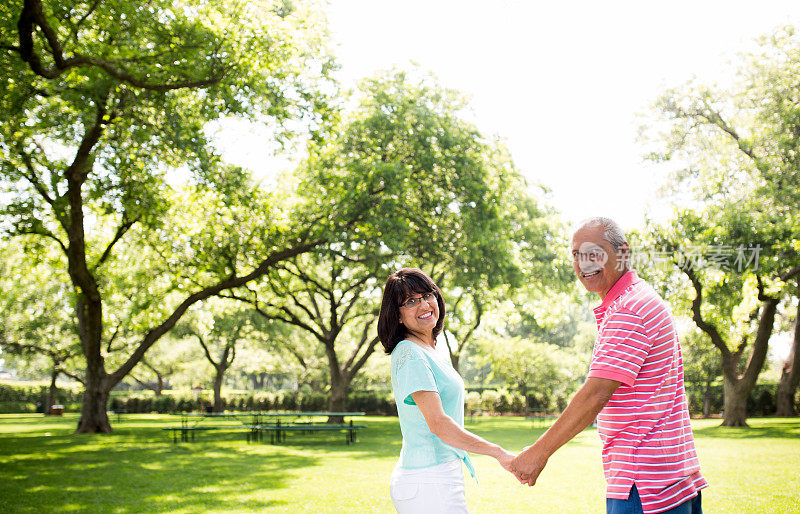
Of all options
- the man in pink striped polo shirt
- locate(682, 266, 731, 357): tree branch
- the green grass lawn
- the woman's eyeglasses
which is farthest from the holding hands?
locate(682, 266, 731, 357): tree branch

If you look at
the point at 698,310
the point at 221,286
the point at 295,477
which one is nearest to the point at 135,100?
the point at 221,286

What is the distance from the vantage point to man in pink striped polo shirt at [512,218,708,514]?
9.11ft

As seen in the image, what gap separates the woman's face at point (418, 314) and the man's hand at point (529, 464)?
2.49 feet

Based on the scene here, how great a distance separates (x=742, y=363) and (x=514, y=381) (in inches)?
507

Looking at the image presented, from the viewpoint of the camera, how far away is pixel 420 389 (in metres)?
3.16

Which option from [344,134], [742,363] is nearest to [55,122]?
[344,134]

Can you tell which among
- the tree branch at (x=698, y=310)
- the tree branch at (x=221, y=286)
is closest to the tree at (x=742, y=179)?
the tree branch at (x=698, y=310)

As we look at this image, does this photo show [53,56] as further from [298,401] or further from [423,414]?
[298,401]

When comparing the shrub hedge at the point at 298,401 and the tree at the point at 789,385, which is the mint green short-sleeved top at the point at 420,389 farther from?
the shrub hedge at the point at 298,401

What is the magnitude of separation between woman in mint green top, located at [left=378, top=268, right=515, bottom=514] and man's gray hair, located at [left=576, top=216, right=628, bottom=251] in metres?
0.90

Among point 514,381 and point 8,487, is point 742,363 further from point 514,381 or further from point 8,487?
point 8,487

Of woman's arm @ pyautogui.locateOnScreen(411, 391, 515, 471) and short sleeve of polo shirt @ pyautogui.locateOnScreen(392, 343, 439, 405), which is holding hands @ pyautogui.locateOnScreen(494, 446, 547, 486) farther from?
short sleeve of polo shirt @ pyautogui.locateOnScreen(392, 343, 439, 405)

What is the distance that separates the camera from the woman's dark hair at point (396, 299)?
346 centimetres

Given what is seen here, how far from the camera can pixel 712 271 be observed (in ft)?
79.0
